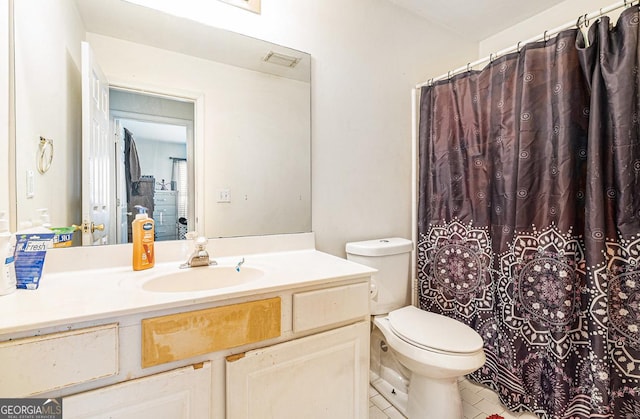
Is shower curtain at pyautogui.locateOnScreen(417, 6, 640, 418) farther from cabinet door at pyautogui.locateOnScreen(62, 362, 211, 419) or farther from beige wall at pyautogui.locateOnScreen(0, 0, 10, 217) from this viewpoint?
beige wall at pyautogui.locateOnScreen(0, 0, 10, 217)

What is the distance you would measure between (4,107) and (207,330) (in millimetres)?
948

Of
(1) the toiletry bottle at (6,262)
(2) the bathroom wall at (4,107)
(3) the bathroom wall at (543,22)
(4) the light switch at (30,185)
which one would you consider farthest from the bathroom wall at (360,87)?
(1) the toiletry bottle at (6,262)

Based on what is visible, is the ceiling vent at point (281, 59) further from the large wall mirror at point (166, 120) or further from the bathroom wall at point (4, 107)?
the bathroom wall at point (4, 107)

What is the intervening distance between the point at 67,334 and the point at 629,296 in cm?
185

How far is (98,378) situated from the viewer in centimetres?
69

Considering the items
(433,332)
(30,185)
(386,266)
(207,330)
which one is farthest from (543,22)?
(30,185)

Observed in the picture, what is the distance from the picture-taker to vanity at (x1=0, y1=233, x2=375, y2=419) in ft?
2.19

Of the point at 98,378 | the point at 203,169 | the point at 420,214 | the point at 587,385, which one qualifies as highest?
the point at 203,169

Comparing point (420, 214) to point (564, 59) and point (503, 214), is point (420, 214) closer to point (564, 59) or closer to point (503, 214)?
point (503, 214)

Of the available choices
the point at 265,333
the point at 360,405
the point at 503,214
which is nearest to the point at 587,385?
the point at 503,214

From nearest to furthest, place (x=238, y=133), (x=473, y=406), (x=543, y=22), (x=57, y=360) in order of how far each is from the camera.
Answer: (x=57, y=360) → (x=238, y=133) → (x=473, y=406) → (x=543, y=22)

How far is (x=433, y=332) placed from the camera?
1291mm

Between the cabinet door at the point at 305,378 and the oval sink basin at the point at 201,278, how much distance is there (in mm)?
314

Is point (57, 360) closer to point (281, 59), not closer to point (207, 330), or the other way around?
point (207, 330)
